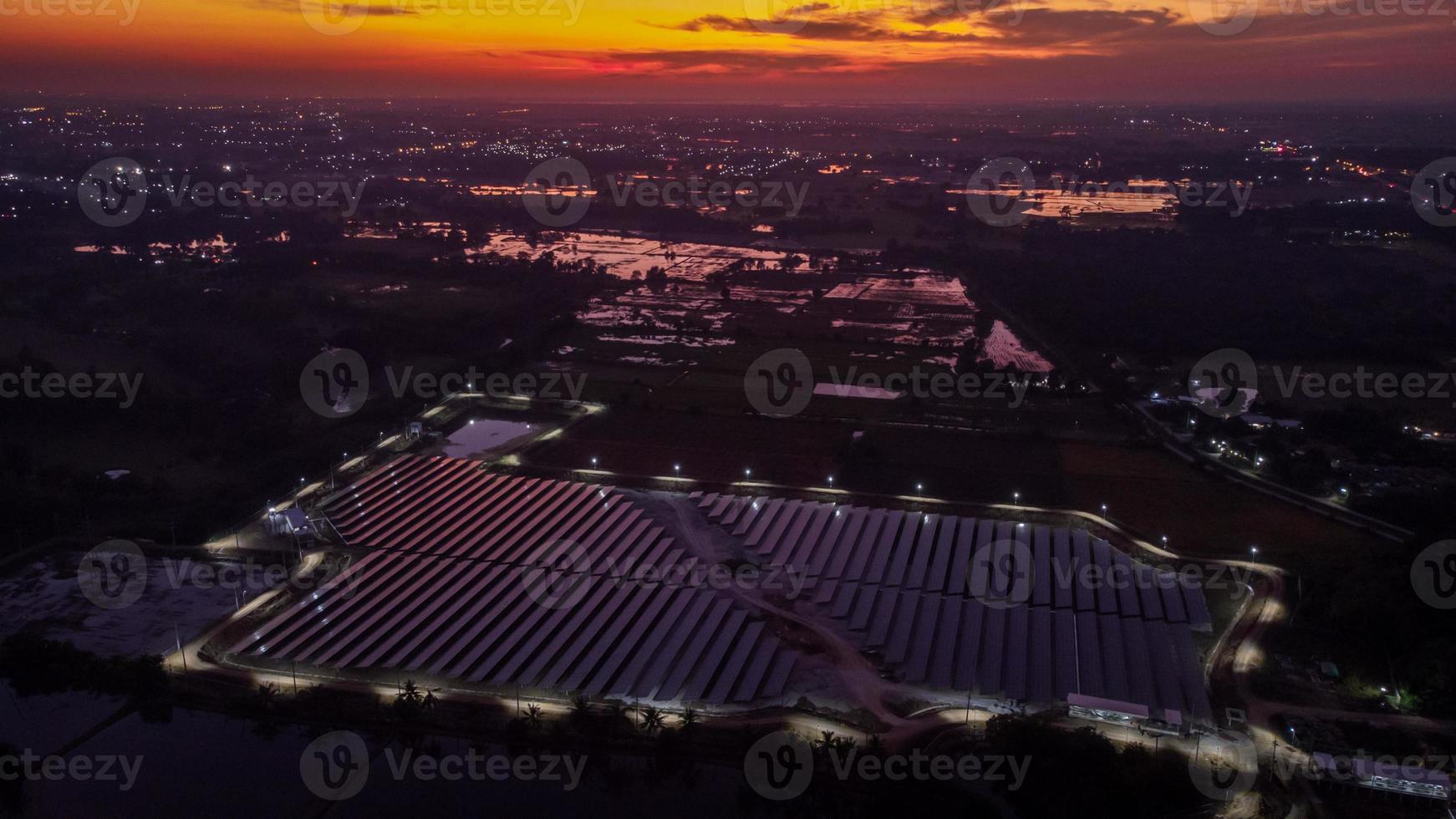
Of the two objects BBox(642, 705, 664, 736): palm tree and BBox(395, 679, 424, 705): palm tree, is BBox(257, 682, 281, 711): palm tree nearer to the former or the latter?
BBox(395, 679, 424, 705): palm tree

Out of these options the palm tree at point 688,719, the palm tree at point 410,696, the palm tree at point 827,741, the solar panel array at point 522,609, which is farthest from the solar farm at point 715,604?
the palm tree at point 827,741

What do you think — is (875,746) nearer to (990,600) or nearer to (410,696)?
(990,600)

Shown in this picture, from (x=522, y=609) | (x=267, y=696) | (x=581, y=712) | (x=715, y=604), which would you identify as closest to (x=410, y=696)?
(x=267, y=696)

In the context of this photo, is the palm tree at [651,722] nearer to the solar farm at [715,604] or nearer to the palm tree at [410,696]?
the solar farm at [715,604]

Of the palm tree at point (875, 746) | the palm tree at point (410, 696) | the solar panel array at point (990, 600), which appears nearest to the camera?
the palm tree at point (875, 746)

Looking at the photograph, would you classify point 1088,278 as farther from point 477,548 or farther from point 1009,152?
point 1009,152
